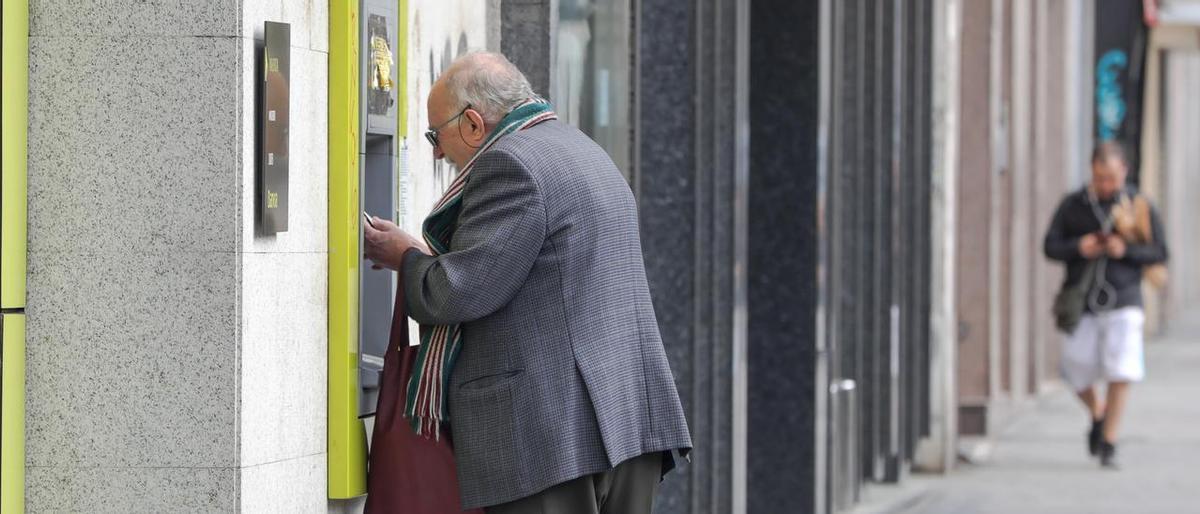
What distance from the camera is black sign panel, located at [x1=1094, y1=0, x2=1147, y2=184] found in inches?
879

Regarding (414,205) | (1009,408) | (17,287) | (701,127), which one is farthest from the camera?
(1009,408)

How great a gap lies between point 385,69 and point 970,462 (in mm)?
8336

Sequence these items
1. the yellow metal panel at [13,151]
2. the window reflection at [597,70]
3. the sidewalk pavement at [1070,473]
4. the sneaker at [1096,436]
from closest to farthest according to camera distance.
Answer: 1. the yellow metal panel at [13,151]
2. the window reflection at [597,70]
3. the sidewalk pavement at [1070,473]
4. the sneaker at [1096,436]

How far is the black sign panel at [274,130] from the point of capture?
401cm

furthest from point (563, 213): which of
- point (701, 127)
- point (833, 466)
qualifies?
point (833, 466)

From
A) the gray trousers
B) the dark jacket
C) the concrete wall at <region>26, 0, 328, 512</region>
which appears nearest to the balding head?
the concrete wall at <region>26, 0, 328, 512</region>

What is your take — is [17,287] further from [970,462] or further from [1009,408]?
[1009,408]

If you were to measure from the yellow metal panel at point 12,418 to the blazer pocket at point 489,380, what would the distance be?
86 centimetres

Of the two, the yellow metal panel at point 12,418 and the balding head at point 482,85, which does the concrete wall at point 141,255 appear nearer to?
the yellow metal panel at point 12,418

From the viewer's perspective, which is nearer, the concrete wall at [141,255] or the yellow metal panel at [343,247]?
the concrete wall at [141,255]

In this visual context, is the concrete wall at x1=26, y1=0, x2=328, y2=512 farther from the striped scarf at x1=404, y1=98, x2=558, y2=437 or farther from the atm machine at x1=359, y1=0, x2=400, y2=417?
the atm machine at x1=359, y1=0, x2=400, y2=417

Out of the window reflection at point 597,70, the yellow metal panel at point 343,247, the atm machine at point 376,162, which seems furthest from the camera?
the window reflection at point 597,70

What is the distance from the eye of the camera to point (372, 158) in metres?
4.67

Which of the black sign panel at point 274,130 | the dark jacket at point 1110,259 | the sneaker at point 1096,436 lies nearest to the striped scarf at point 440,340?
the black sign panel at point 274,130
